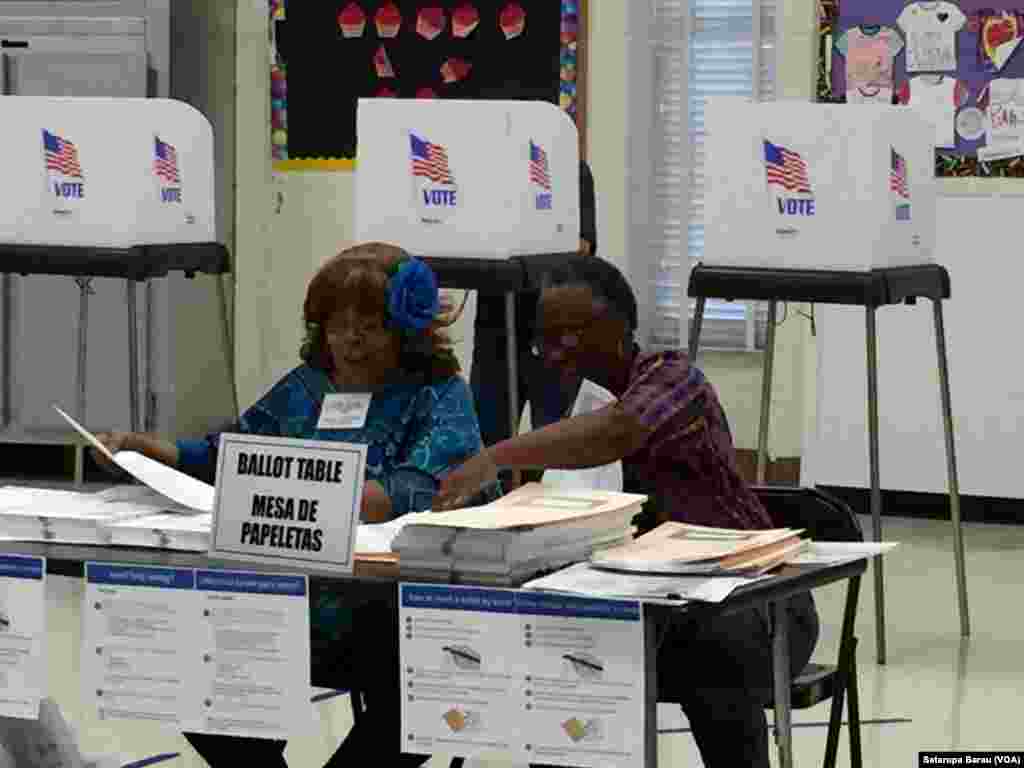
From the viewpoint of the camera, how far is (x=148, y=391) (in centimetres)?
755

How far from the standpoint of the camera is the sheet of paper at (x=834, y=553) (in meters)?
2.54

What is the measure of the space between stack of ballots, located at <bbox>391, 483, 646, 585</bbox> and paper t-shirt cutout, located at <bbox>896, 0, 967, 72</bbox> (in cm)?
465

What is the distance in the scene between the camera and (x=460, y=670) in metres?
2.33

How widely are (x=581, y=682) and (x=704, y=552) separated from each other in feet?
0.74

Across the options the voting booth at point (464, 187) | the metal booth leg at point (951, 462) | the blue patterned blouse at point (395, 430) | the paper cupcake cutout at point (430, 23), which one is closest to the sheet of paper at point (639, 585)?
the blue patterned blouse at point (395, 430)

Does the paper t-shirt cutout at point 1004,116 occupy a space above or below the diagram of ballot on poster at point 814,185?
above

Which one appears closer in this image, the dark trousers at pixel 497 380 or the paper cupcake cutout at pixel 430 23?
the dark trousers at pixel 497 380

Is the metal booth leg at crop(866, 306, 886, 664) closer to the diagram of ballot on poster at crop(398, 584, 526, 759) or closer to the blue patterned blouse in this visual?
the blue patterned blouse

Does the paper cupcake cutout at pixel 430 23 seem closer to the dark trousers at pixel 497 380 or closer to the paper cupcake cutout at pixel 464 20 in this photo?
the paper cupcake cutout at pixel 464 20

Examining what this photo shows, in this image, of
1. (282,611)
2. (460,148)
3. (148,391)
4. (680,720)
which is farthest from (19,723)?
(148,391)

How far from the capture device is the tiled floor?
4113 millimetres

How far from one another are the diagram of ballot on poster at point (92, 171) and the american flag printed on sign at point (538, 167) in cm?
97

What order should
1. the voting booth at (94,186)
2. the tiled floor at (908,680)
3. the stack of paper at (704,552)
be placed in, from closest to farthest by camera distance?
the stack of paper at (704,552) < the tiled floor at (908,680) < the voting booth at (94,186)

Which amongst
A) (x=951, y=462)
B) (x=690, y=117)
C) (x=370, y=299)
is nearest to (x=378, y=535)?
(x=370, y=299)
